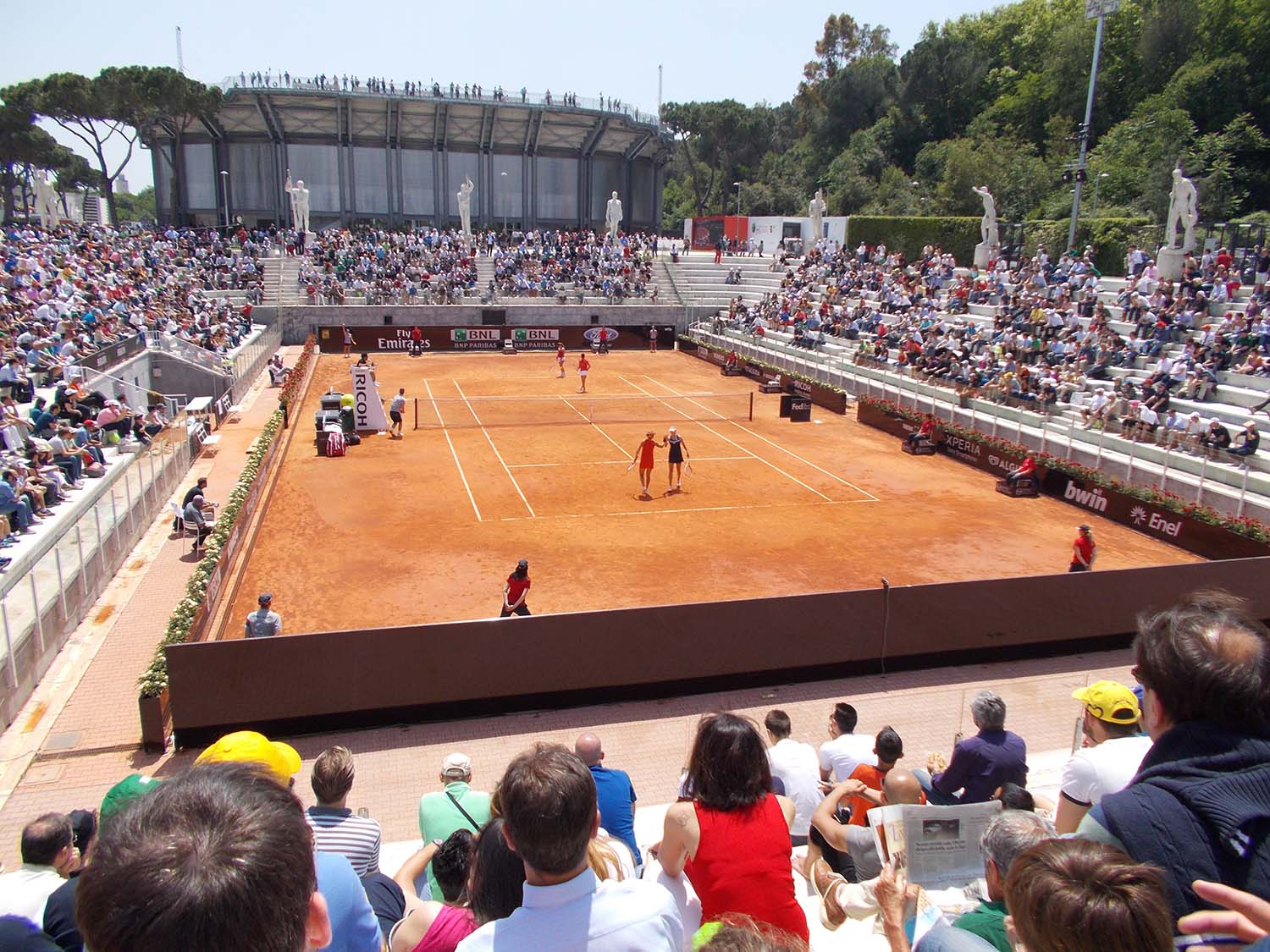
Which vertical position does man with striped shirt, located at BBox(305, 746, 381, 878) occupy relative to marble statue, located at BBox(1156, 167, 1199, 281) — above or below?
below

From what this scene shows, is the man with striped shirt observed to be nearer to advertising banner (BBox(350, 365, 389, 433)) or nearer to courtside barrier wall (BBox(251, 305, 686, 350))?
advertising banner (BBox(350, 365, 389, 433))

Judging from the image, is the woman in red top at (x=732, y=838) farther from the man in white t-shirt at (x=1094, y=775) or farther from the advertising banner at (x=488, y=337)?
the advertising banner at (x=488, y=337)

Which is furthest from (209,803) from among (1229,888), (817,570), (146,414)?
(146,414)

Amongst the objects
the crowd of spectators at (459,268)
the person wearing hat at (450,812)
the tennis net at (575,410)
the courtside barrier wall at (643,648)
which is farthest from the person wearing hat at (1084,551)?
the crowd of spectators at (459,268)

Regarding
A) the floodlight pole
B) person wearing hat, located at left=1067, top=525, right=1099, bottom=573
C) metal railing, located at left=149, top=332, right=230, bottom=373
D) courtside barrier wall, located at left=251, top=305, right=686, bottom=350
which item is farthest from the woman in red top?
courtside barrier wall, located at left=251, top=305, right=686, bottom=350

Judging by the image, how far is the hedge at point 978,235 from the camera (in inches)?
1647

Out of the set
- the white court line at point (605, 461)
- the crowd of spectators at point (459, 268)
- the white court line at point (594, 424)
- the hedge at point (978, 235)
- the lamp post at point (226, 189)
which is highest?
the lamp post at point (226, 189)

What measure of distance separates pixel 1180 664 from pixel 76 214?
407 feet

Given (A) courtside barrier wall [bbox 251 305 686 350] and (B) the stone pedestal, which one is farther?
(A) courtside barrier wall [bbox 251 305 686 350]

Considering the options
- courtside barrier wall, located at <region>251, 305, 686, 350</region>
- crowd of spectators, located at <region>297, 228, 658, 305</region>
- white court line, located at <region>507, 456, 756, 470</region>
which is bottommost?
white court line, located at <region>507, 456, 756, 470</region>

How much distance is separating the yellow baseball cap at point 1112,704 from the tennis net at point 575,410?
26.9 meters

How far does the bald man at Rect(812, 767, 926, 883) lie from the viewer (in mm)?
5859

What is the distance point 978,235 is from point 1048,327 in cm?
1999

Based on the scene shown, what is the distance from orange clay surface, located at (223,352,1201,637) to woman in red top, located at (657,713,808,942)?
36.7 ft
